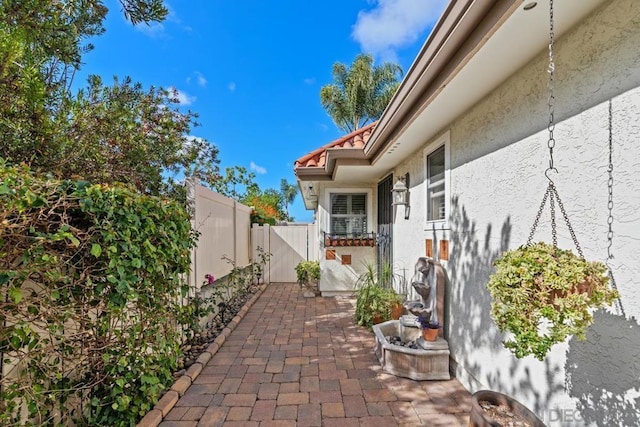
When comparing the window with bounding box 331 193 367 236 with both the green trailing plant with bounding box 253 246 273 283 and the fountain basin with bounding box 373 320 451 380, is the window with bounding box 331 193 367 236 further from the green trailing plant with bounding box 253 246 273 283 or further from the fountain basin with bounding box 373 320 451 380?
the fountain basin with bounding box 373 320 451 380

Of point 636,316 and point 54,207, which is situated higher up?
point 54,207

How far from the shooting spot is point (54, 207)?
1944 mm

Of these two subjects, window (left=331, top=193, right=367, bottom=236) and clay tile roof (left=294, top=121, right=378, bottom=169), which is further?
window (left=331, top=193, right=367, bottom=236)

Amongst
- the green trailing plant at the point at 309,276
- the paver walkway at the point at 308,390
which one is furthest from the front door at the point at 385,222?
the paver walkway at the point at 308,390

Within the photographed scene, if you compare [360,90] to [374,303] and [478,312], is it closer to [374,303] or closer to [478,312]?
[374,303]

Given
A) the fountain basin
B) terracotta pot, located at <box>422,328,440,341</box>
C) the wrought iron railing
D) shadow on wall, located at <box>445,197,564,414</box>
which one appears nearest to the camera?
shadow on wall, located at <box>445,197,564,414</box>

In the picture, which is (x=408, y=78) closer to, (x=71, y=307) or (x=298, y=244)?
(x=71, y=307)

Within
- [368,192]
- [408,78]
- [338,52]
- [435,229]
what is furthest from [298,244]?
[338,52]

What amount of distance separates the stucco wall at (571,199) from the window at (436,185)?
806 millimetres

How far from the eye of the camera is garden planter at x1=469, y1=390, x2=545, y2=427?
6.60 feet

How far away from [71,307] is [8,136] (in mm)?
2249

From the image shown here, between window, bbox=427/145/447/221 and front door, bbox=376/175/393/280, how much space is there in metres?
2.00

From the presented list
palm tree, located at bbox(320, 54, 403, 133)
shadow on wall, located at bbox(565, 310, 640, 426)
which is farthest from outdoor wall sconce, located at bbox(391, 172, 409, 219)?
palm tree, located at bbox(320, 54, 403, 133)

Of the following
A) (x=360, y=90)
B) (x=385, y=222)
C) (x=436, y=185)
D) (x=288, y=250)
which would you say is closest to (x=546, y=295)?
(x=436, y=185)
